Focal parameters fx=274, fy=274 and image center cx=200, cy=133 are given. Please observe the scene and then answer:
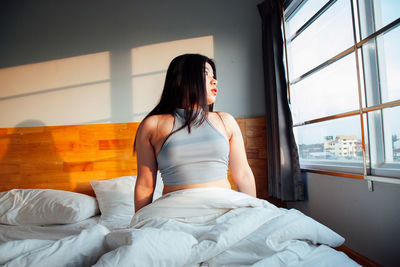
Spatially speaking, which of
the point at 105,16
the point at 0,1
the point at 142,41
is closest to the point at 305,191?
the point at 142,41

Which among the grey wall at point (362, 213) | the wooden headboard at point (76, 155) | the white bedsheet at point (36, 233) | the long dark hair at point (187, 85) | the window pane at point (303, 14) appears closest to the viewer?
the long dark hair at point (187, 85)

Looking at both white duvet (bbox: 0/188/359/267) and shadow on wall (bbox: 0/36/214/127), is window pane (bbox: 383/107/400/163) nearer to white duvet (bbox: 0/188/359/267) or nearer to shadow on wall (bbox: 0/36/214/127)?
white duvet (bbox: 0/188/359/267)

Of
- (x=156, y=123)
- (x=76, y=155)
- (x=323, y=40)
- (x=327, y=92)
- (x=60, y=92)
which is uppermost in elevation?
(x=323, y=40)

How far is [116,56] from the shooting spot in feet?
9.77

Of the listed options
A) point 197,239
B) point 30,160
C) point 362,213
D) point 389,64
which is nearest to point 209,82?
point 197,239

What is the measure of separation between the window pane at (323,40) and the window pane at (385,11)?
8.5 inches

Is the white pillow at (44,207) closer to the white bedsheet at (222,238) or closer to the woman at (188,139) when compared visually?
the woman at (188,139)

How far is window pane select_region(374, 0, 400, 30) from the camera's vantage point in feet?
4.96

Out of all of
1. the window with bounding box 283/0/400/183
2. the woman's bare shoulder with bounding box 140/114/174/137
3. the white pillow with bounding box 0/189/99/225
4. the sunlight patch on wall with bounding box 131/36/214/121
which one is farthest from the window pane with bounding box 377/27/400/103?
the white pillow with bounding box 0/189/99/225

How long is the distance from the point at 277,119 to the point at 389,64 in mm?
1050

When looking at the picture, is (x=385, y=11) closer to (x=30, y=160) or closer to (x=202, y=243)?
(x=202, y=243)

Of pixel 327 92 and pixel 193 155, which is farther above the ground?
pixel 327 92

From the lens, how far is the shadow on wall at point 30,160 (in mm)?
2854

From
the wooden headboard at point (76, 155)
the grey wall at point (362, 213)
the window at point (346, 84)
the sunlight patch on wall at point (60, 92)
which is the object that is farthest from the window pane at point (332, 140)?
the sunlight patch on wall at point (60, 92)
